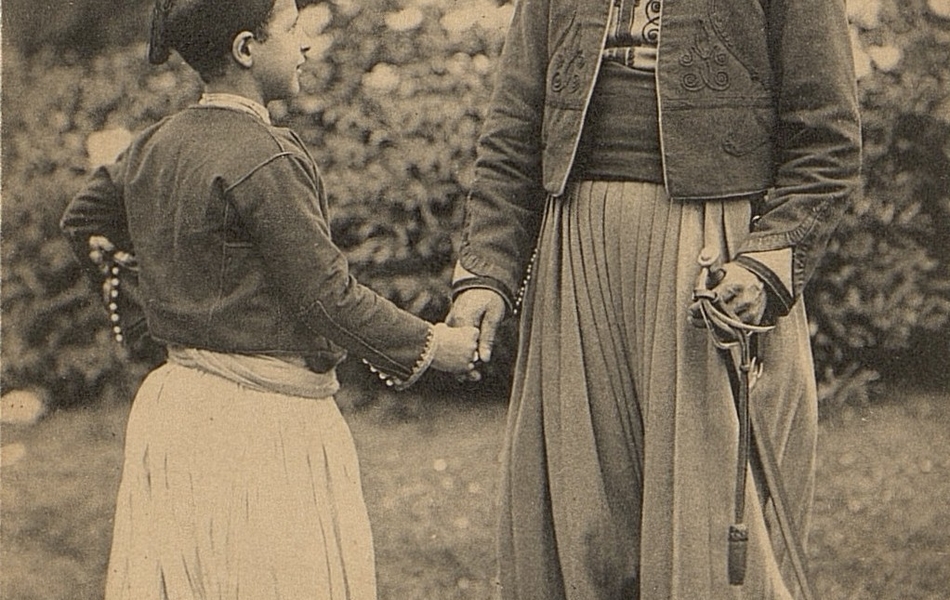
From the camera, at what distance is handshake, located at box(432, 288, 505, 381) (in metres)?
2.13

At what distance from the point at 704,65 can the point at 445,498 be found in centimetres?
113

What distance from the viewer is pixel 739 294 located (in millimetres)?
1887

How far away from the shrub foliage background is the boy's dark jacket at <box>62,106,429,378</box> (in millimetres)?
346

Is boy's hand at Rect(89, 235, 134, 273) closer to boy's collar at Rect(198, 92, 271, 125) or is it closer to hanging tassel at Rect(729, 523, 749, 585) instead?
boy's collar at Rect(198, 92, 271, 125)

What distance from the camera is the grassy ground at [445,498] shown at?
2.43 metres

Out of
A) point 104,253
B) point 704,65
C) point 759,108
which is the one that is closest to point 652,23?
point 704,65

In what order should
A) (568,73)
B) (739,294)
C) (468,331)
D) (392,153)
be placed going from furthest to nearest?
(392,153), (468,331), (568,73), (739,294)

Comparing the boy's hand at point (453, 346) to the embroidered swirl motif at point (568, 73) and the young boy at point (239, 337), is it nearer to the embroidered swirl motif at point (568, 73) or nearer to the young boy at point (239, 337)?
the young boy at point (239, 337)

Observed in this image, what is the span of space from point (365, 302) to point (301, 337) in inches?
5.1

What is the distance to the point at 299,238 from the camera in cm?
205

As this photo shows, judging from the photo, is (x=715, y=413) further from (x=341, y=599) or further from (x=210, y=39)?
(x=210, y=39)

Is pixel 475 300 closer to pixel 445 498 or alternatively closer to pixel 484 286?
pixel 484 286

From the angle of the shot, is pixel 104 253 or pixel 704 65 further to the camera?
pixel 104 253

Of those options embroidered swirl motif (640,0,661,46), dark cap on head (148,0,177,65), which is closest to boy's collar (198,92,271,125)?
dark cap on head (148,0,177,65)
